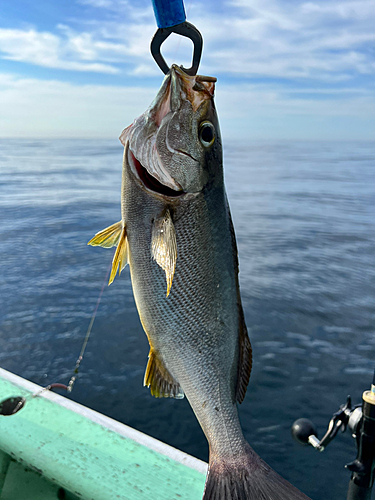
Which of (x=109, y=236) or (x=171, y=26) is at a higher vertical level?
(x=171, y=26)

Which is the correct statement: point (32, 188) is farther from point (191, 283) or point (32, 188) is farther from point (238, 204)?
point (191, 283)

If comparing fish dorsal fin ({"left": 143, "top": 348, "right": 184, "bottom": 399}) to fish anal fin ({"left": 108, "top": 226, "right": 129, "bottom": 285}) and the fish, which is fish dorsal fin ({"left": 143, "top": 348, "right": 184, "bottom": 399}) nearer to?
the fish

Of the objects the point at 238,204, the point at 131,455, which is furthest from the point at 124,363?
the point at 238,204

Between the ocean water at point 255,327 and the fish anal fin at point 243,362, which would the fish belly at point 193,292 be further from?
the ocean water at point 255,327

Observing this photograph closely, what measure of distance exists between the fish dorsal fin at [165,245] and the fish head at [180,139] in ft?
0.40

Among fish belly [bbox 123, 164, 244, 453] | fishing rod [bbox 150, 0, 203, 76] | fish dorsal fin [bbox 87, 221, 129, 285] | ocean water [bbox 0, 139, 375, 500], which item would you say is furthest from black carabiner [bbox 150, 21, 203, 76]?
ocean water [bbox 0, 139, 375, 500]

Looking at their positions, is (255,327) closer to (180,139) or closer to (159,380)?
(159,380)

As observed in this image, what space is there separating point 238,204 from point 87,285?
1089 centimetres

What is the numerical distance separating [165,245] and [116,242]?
12.4 inches

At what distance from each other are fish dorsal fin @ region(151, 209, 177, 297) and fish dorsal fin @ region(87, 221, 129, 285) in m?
0.15

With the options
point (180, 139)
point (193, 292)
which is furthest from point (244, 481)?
point (180, 139)

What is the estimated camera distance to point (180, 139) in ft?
4.96

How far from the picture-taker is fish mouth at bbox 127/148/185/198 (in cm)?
155

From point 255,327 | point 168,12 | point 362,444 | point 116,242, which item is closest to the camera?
point 168,12
